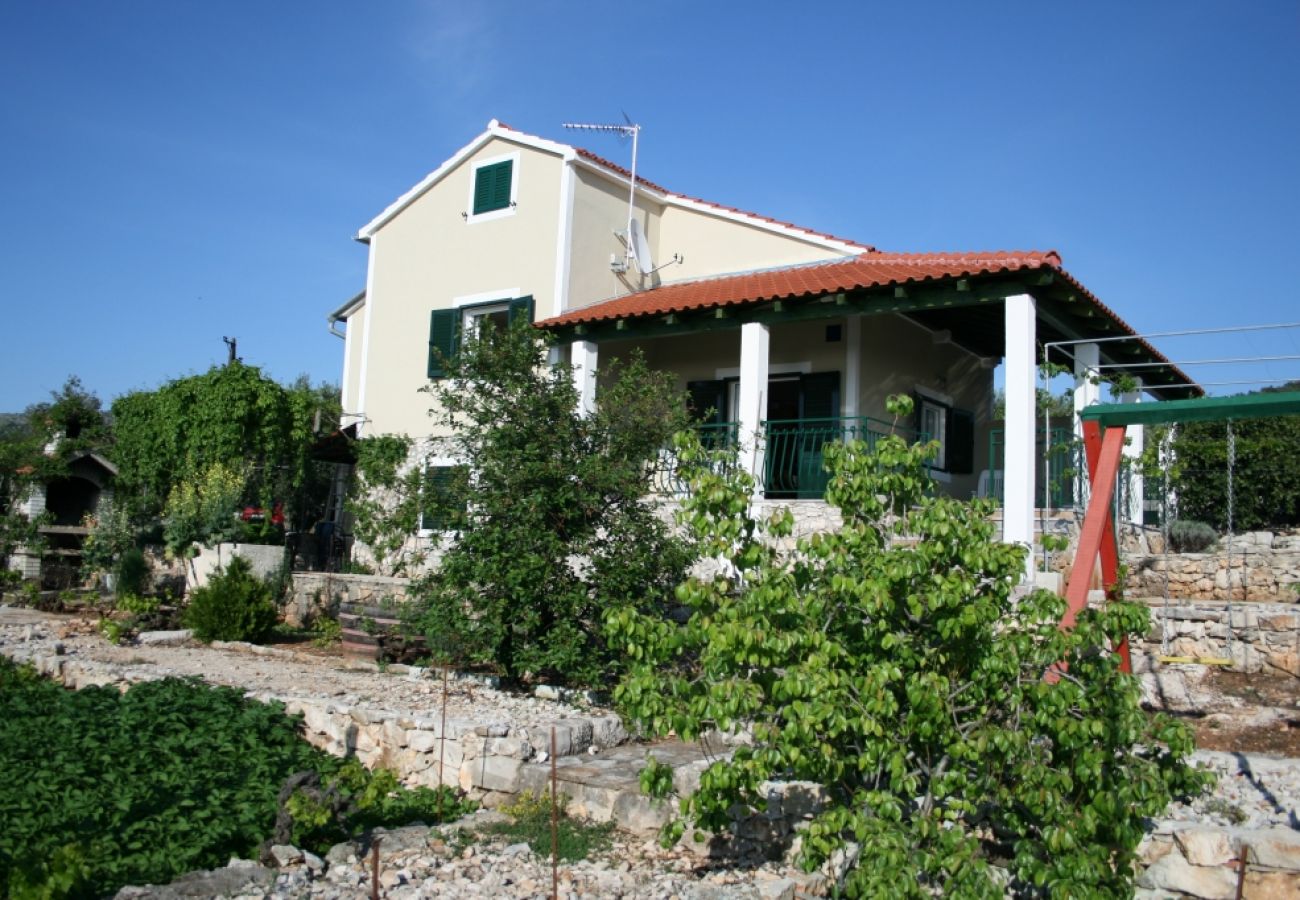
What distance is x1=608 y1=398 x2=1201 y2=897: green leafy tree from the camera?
4.02 m

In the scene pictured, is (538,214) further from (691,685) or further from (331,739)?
(691,685)

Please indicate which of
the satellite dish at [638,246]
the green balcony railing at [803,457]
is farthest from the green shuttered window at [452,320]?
the green balcony railing at [803,457]

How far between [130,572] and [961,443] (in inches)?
476

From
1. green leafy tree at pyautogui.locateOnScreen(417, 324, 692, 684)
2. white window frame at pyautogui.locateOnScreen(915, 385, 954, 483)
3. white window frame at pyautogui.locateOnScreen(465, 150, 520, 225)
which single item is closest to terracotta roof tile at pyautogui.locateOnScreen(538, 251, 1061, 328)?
white window frame at pyautogui.locateOnScreen(465, 150, 520, 225)

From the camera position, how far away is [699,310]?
38.7 ft

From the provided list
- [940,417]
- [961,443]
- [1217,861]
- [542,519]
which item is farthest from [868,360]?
[1217,861]

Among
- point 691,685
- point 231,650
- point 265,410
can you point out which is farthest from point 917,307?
point 265,410

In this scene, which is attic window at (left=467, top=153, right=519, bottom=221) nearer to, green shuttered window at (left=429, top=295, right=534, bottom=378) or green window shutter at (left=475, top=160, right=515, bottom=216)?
green window shutter at (left=475, top=160, right=515, bottom=216)

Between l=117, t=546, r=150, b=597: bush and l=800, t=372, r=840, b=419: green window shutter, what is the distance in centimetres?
941

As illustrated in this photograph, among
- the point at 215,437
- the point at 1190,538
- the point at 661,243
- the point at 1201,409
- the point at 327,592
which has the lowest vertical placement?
the point at 327,592

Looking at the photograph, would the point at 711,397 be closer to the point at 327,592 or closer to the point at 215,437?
the point at 327,592

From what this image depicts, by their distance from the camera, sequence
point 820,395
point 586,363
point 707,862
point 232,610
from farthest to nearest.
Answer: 1. point 820,395
2. point 586,363
3. point 232,610
4. point 707,862

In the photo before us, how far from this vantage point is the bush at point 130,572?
13953 millimetres

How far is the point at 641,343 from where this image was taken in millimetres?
14859
